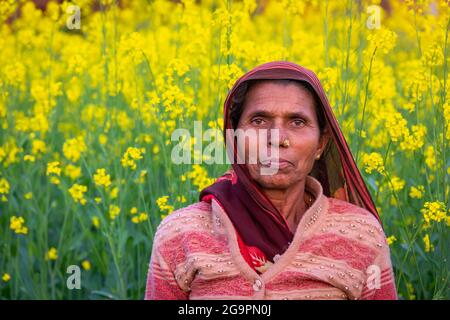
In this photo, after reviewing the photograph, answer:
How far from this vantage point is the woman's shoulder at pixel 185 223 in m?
2.21

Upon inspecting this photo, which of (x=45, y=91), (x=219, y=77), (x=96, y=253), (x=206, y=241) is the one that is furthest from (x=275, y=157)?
(x=45, y=91)

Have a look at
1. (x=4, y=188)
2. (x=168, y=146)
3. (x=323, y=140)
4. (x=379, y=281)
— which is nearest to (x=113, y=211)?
(x=168, y=146)

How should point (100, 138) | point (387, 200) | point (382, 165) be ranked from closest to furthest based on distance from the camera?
point (382, 165), point (387, 200), point (100, 138)

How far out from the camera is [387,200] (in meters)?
3.51

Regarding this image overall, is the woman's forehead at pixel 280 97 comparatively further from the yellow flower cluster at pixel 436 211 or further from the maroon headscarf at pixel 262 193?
the yellow flower cluster at pixel 436 211

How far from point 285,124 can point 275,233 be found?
0.30 m

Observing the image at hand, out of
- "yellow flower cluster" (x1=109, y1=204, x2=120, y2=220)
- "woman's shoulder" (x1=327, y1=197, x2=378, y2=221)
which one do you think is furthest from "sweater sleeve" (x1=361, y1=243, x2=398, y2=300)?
"yellow flower cluster" (x1=109, y1=204, x2=120, y2=220)

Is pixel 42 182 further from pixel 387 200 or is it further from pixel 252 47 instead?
pixel 387 200

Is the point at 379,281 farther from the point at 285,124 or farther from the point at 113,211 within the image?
the point at 113,211

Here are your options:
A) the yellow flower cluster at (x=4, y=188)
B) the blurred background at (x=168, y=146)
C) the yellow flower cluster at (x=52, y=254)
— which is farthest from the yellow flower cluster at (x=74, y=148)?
the yellow flower cluster at (x=52, y=254)

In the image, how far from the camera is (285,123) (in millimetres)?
2189

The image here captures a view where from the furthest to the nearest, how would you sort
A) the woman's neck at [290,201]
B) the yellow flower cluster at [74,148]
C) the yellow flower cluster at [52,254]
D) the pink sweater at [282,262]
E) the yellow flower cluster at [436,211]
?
the yellow flower cluster at [52,254]
the yellow flower cluster at [74,148]
the yellow flower cluster at [436,211]
the woman's neck at [290,201]
the pink sweater at [282,262]

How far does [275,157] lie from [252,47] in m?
1.63
